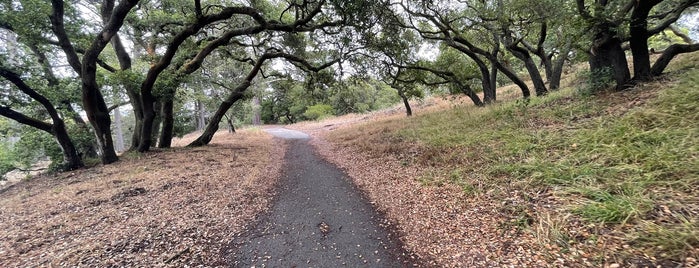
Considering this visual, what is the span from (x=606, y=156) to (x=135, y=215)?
22.9 feet

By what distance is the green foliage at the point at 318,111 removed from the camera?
3259cm

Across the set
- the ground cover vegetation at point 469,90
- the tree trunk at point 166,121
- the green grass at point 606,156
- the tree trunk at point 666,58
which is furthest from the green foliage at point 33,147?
the tree trunk at point 666,58

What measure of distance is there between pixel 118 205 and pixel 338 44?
303 inches

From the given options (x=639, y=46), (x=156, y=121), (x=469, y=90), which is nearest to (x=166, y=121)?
(x=156, y=121)

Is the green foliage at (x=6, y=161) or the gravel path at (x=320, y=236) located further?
the green foliage at (x=6, y=161)

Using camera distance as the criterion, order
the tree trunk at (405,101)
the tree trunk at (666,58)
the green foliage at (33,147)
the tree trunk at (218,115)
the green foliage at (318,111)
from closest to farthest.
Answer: the tree trunk at (666,58) < the green foliage at (33,147) < the tree trunk at (218,115) < the tree trunk at (405,101) < the green foliage at (318,111)

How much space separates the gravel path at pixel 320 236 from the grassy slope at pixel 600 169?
149 centimetres

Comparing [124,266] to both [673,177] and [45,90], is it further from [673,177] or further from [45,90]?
[45,90]

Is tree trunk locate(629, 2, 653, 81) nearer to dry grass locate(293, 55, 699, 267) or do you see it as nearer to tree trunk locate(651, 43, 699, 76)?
tree trunk locate(651, 43, 699, 76)

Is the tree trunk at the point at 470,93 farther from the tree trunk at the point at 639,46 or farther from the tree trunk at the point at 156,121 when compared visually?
the tree trunk at the point at 156,121

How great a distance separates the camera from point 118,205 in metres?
5.04

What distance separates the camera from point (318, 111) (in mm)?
32625

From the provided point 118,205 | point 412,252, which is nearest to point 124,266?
point 118,205

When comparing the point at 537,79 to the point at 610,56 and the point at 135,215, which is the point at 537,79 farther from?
the point at 135,215
